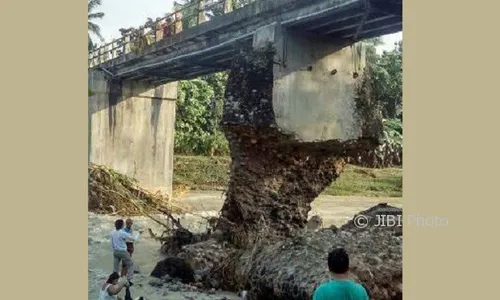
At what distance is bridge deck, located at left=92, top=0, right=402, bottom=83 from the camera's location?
23.8 feet

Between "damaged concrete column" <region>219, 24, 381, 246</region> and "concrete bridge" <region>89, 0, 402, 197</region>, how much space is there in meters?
0.02

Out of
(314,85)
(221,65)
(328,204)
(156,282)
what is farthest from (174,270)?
(221,65)

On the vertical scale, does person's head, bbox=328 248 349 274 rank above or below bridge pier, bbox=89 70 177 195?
below

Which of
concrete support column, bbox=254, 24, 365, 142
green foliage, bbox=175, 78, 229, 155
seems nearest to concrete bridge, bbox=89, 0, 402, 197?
concrete support column, bbox=254, 24, 365, 142

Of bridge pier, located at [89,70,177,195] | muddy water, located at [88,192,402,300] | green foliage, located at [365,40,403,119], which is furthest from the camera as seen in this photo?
bridge pier, located at [89,70,177,195]

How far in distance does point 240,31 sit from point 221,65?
5.19 ft

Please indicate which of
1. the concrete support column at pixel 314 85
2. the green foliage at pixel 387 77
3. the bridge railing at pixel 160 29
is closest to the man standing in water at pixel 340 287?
the green foliage at pixel 387 77

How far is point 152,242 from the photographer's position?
862 centimetres

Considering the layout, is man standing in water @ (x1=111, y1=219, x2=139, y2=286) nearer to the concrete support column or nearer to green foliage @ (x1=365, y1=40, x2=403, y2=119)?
the concrete support column

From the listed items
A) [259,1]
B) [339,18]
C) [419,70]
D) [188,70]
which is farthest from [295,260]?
[188,70]

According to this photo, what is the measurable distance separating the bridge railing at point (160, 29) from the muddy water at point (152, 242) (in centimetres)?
228

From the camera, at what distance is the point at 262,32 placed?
320 inches

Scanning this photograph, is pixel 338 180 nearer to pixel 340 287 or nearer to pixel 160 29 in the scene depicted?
pixel 160 29

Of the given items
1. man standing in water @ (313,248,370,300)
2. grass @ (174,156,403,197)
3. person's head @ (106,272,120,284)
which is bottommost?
person's head @ (106,272,120,284)
